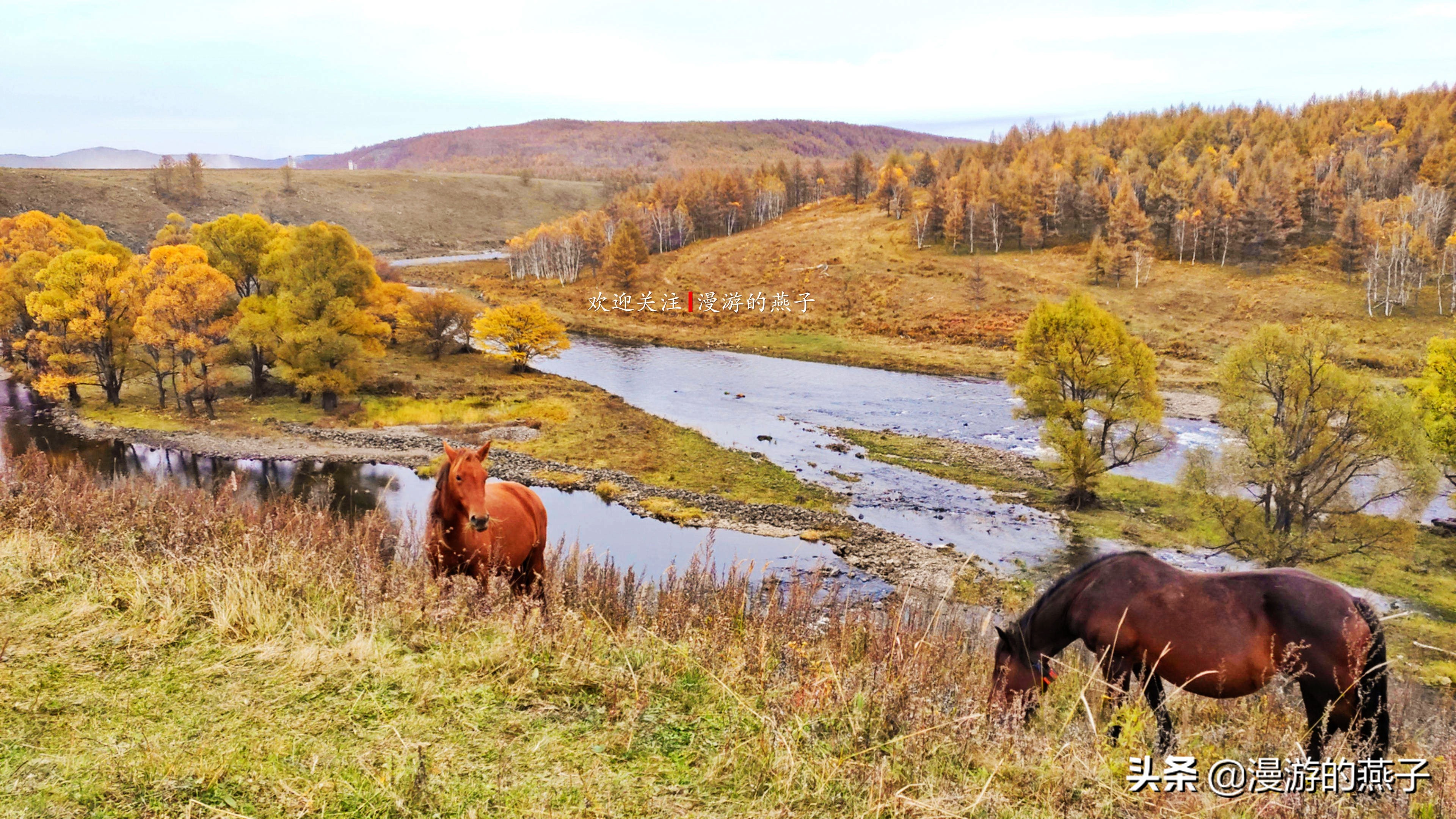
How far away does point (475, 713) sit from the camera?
4816 millimetres

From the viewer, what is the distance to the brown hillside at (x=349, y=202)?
102 m

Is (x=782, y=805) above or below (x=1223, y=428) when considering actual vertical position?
above

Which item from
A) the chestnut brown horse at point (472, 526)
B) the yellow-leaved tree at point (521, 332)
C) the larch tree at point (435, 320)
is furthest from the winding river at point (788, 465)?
the larch tree at point (435, 320)

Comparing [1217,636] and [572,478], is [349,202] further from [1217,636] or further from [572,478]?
[1217,636]

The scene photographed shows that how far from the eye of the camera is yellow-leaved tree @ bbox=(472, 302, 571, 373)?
164ft

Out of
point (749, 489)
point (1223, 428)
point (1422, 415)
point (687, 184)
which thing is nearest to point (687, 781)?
point (749, 489)

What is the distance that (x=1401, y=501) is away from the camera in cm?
2962

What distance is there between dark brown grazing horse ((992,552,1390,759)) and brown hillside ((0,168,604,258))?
121 metres

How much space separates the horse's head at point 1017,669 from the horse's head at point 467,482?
5.38m

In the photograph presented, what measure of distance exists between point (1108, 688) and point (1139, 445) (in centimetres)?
2534

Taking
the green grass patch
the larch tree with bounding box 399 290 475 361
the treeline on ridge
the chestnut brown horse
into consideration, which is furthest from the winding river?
the treeline on ridge

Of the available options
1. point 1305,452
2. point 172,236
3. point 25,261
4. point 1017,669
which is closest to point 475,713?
point 1017,669

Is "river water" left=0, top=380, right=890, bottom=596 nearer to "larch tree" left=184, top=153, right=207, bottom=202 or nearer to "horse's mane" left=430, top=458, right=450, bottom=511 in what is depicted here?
"horse's mane" left=430, top=458, right=450, bottom=511

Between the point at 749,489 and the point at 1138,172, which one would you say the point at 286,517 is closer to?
the point at 749,489
